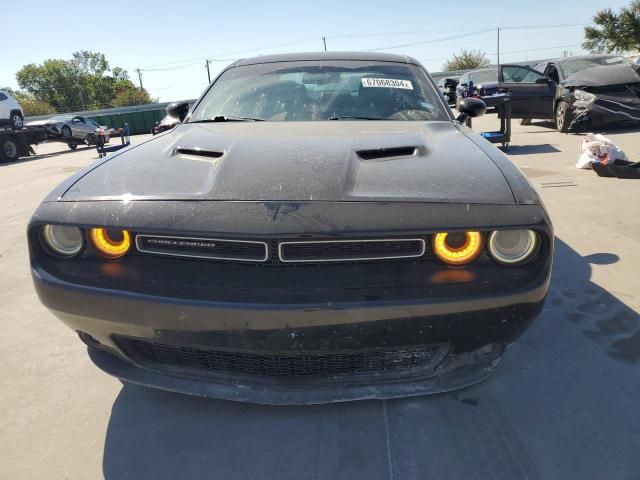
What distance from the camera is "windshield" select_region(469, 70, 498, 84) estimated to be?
46.7ft

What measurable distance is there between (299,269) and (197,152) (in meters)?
0.83

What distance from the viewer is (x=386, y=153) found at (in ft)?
6.28

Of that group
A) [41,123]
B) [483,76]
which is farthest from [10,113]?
[483,76]

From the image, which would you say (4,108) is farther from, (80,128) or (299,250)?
(299,250)

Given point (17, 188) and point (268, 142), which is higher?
point (268, 142)

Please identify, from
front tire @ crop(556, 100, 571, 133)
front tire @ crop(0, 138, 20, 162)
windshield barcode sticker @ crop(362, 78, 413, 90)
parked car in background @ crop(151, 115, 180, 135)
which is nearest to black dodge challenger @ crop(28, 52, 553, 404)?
windshield barcode sticker @ crop(362, 78, 413, 90)

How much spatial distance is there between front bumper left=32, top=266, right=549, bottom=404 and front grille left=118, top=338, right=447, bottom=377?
2 centimetres

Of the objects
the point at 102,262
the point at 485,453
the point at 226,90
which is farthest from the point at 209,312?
the point at 226,90

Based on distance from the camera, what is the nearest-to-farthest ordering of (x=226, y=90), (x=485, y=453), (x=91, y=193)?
(x=485, y=453) < (x=91, y=193) < (x=226, y=90)

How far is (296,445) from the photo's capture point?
1665 millimetres

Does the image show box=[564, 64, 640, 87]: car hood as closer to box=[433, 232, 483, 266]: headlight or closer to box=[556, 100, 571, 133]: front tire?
box=[556, 100, 571, 133]: front tire

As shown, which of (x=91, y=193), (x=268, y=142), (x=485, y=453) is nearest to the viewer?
(x=485, y=453)

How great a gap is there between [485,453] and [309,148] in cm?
131

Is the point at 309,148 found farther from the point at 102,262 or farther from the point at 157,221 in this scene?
the point at 102,262
